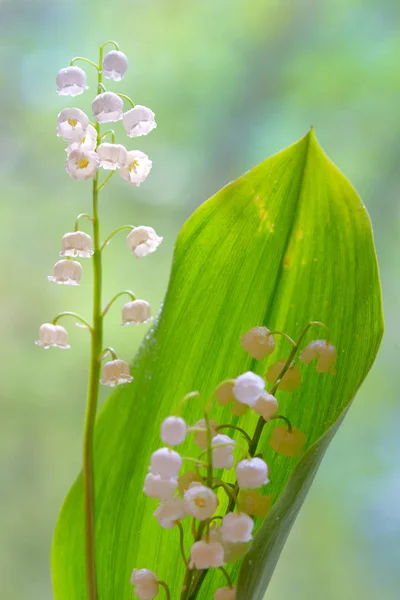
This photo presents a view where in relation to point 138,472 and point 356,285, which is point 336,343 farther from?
point 138,472

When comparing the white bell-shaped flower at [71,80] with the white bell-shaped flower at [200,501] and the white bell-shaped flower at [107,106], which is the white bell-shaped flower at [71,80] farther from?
the white bell-shaped flower at [200,501]

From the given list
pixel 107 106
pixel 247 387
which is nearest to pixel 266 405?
pixel 247 387

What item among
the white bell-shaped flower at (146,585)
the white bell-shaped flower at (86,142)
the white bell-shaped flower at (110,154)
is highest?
the white bell-shaped flower at (86,142)

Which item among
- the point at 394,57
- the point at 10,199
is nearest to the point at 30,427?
the point at 10,199

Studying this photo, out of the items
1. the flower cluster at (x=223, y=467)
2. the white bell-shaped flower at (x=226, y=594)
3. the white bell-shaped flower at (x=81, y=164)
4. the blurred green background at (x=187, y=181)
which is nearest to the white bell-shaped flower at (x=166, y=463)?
the flower cluster at (x=223, y=467)

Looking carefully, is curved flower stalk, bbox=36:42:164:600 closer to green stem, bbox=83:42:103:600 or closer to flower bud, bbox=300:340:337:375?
green stem, bbox=83:42:103:600

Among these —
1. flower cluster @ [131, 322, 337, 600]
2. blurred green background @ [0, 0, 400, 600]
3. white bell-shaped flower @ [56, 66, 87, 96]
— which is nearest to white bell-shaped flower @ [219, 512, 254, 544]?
flower cluster @ [131, 322, 337, 600]
